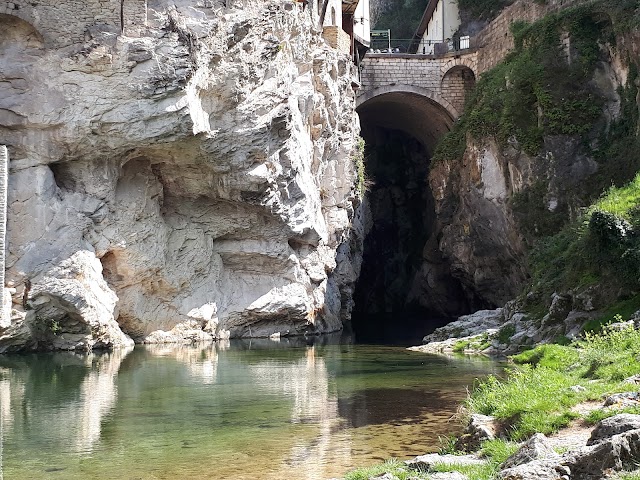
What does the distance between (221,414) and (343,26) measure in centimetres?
3103

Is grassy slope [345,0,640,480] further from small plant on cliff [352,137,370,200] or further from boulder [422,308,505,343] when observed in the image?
small plant on cliff [352,137,370,200]

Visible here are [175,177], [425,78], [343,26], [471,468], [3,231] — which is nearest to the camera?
[471,468]

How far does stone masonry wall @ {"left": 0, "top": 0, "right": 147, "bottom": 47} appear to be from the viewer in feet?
76.2

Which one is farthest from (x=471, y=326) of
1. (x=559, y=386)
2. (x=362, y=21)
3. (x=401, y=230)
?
(x=362, y=21)

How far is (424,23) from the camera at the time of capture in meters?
48.5

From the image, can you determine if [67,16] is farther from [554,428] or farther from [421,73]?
[554,428]

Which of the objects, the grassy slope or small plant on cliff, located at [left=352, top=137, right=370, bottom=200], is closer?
the grassy slope

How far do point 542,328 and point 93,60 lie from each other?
14808 mm

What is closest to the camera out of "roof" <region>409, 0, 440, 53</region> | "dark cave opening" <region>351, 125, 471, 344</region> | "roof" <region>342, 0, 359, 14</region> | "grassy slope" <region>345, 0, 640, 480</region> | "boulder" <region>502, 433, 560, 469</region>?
"boulder" <region>502, 433, 560, 469</region>

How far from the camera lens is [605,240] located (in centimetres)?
1736

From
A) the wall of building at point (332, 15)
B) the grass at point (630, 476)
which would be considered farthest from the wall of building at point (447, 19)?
the grass at point (630, 476)

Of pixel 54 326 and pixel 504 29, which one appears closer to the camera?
pixel 54 326

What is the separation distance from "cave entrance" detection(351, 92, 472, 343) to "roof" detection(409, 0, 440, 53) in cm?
597

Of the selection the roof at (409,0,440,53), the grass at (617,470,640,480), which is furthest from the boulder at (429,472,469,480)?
the roof at (409,0,440,53)
